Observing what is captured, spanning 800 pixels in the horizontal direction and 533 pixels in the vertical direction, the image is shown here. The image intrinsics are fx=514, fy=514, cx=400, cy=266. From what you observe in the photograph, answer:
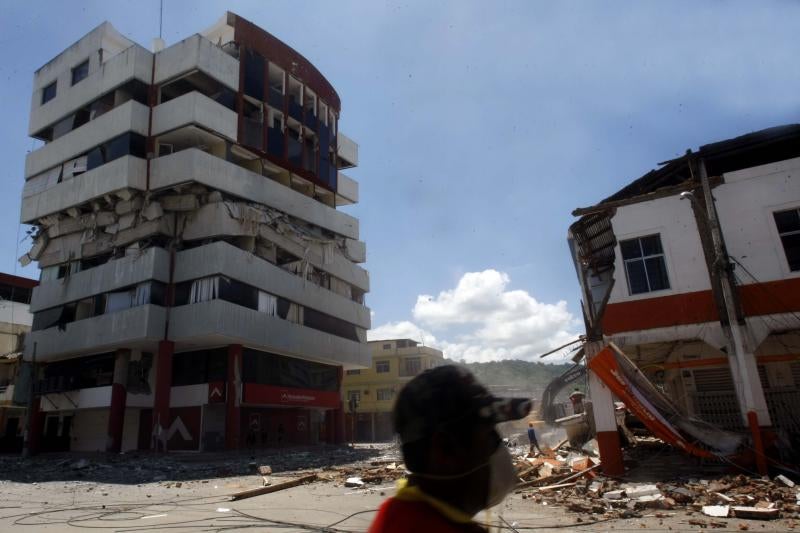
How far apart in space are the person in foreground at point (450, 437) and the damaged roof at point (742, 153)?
12.8 meters

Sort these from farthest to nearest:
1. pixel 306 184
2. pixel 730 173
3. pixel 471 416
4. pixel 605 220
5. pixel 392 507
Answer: pixel 306 184 → pixel 605 220 → pixel 730 173 → pixel 471 416 → pixel 392 507

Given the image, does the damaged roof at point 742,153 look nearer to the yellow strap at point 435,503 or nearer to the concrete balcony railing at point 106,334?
the yellow strap at point 435,503

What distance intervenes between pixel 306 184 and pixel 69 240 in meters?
15.6

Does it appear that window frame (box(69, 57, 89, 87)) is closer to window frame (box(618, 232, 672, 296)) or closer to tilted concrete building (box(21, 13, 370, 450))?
tilted concrete building (box(21, 13, 370, 450))

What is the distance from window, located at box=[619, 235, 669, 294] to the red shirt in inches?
532

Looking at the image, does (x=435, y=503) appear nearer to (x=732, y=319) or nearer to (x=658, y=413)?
(x=658, y=413)

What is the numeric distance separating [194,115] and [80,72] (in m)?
12.3

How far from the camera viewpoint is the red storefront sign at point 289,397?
28.3 m

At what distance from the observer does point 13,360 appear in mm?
37812

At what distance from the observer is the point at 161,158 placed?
95.6 feet

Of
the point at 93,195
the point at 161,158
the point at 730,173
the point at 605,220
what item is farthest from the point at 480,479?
the point at 93,195

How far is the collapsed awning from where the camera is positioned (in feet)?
34.8

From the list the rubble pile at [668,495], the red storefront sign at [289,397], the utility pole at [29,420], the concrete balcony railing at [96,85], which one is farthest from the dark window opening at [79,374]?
the rubble pile at [668,495]

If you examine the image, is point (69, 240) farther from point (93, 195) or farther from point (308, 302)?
point (308, 302)
